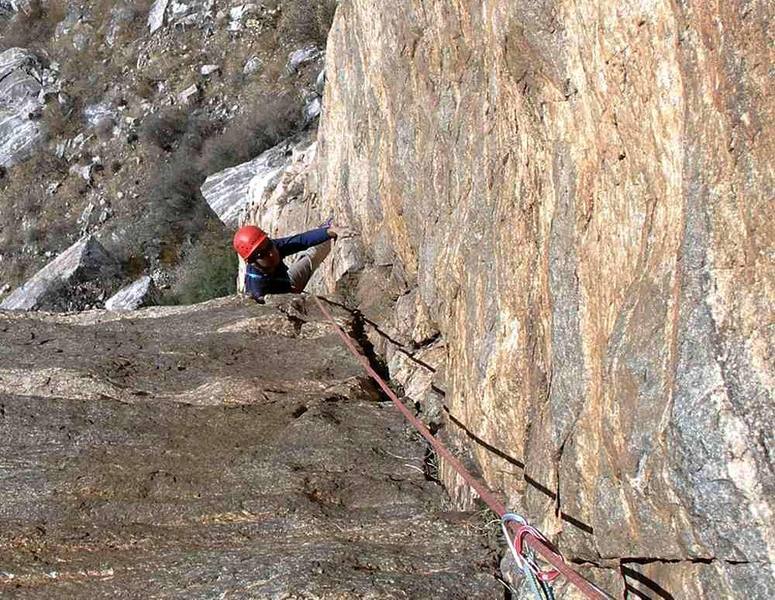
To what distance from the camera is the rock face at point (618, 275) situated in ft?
8.51

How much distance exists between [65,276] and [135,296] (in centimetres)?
185

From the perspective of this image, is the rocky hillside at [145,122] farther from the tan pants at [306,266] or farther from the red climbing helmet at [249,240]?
the red climbing helmet at [249,240]

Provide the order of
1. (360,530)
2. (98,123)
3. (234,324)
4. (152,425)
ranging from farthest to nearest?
(98,123) < (234,324) < (152,425) < (360,530)

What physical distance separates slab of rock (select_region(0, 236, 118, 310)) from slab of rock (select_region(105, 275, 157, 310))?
0.60 m

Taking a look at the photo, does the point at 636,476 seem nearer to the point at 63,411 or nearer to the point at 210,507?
the point at 210,507

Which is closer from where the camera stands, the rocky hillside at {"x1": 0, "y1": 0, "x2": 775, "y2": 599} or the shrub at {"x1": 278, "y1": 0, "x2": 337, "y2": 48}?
the rocky hillside at {"x1": 0, "y1": 0, "x2": 775, "y2": 599}

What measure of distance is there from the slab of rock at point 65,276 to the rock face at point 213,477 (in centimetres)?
1210

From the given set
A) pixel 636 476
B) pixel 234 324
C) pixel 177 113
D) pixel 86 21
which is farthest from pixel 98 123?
pixel 636 476

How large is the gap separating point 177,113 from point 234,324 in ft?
55.1

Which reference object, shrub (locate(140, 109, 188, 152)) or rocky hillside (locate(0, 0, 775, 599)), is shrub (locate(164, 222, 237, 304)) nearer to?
shrub (locate(140, 109, 188, 152))

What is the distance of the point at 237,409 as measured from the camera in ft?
22.5

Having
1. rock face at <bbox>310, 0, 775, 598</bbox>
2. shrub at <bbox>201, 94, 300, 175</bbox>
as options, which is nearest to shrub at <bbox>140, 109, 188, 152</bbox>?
shrub at <bbox>201, 94, 300, 175</bbox>

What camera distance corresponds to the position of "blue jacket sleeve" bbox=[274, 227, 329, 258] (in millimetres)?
9852

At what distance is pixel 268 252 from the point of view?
9.74 m
